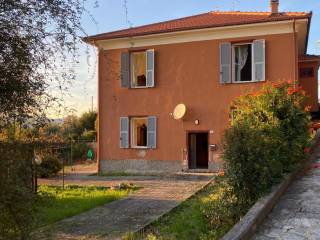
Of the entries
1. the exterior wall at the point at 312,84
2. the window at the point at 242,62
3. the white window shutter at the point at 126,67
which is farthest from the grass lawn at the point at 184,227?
the exterior wall at the point at 312,84

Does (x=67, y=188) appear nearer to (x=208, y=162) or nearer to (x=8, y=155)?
(x=208, y=162)

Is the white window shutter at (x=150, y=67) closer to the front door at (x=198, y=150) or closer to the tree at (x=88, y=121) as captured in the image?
the front door at (x=198, y=150)

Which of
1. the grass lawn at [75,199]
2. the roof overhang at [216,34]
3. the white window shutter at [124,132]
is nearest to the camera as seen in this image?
the grass lawn at [75,199]

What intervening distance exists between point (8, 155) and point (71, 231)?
5375 millimetres

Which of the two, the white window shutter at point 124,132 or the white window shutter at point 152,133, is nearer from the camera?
the white window shutter at point 152,133

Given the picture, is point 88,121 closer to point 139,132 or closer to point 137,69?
point 139,132

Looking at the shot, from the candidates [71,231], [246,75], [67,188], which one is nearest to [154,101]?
[246,75]

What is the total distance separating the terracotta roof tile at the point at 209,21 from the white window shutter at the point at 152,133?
3822 millimetres

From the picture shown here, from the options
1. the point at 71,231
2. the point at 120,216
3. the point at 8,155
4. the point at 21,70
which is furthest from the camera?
the point at 120,216

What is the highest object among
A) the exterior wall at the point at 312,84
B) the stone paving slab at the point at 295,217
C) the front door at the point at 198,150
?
the exterior wall at the point at 312,84

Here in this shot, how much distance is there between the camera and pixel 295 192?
849cm

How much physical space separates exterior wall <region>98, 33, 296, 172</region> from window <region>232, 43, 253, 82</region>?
0.45m

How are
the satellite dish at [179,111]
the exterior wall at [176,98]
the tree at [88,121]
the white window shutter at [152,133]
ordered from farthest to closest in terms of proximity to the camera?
the tree at [88,121]
the white window shutter at [152,133]
the satellite dish at [179,111]
the exterior wall at [176,98]

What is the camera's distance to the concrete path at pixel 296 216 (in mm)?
6059
